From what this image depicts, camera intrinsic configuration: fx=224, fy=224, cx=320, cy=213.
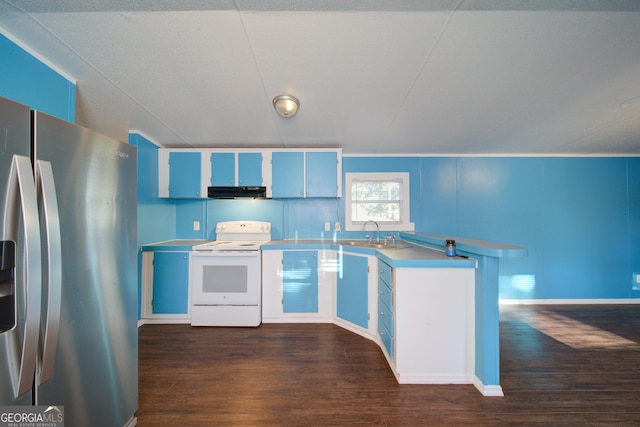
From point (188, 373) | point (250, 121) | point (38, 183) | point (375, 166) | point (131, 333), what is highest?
point (250, 121)

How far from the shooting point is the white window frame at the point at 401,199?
338 cm

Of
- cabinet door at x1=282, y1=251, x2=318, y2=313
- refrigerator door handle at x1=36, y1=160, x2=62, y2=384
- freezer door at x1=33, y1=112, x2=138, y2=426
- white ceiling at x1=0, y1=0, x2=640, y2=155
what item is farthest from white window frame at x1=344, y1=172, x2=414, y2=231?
refrigerator door handle at x1=36, y1=160, x2=62, y2=384

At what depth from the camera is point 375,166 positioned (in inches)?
135

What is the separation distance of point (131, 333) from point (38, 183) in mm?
927

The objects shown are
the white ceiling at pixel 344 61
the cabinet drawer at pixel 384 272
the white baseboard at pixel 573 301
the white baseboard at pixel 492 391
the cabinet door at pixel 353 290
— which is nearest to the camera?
the white ceiling at pixel 344 61

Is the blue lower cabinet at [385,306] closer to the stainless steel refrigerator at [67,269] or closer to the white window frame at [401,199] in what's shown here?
the white window frame at [401,199]

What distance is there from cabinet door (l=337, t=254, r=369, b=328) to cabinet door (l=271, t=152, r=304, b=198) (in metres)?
1.15

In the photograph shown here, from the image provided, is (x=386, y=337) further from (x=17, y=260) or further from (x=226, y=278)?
(x=17, y=260)

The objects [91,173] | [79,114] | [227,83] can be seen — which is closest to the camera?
[91,173]

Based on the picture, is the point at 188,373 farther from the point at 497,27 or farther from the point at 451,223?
the point at 451,223

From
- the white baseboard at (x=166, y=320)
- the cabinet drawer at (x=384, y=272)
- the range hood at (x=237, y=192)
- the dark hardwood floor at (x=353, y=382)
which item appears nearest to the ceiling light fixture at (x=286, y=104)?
the range hood at (x=237, y=192)

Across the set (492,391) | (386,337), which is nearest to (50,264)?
(386,337)

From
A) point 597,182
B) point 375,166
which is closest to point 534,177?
point 597,182

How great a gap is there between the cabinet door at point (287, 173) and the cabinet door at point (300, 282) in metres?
0.86
